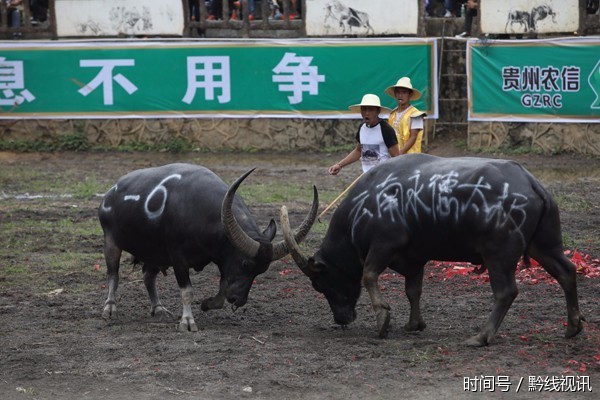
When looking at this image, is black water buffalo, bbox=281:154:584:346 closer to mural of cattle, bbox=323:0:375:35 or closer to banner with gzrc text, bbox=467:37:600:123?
banner with gzrc text, bbox=467:37:600:123

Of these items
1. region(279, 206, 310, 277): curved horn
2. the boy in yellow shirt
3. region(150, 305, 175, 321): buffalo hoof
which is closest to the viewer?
region(279, 206, 310, 277): curved horn

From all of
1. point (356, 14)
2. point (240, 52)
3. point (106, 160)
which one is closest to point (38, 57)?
point (106, 160)

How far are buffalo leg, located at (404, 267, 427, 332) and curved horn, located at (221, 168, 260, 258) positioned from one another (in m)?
1.30

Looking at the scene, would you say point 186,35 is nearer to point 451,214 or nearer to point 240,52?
point 240,52

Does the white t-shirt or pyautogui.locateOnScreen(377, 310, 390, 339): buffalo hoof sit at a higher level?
the white t-shirt

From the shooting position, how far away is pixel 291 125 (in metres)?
19.7

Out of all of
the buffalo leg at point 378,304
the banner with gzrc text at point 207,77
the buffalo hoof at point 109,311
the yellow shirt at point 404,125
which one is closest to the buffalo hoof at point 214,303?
the buffalo hoof at point 109,311

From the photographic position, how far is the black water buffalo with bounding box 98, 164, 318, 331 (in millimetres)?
8750

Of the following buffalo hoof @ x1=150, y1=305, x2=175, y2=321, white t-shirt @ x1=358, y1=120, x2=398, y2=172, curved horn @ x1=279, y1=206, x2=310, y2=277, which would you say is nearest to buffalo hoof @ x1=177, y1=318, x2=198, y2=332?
buffalo hoof @ x1=150, y1=305, x2=175, y2=321

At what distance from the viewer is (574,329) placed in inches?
324

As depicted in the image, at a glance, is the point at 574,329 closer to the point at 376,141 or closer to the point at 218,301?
the point at 218,301

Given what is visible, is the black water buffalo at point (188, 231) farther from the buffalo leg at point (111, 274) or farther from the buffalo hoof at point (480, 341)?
the buffalo hoof at point (480, 341)

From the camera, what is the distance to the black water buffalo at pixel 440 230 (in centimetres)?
795

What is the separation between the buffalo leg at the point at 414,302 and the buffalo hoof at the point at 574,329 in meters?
1.18
